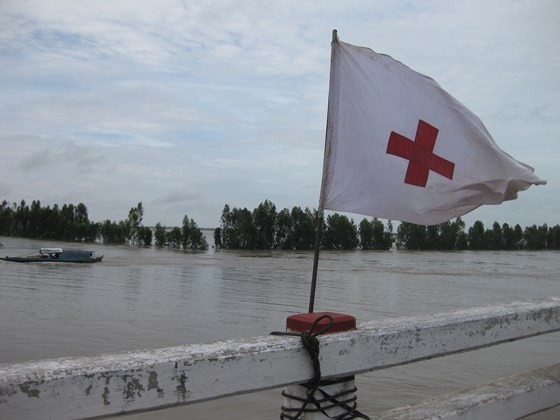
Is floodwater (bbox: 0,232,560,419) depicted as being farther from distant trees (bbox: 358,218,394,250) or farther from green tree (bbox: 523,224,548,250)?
green tree (bbox: 523,224,548,250)

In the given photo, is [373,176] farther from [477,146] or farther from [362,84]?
[477,146]

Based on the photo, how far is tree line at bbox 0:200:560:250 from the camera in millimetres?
70500

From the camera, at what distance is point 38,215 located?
82688 mm

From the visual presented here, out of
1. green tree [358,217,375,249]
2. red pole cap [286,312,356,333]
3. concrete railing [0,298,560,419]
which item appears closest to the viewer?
concrete railing [0,298,560,419]

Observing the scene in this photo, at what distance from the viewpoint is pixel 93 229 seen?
78062 mm

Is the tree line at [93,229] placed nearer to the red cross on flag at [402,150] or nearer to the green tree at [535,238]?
the green tree at [535,238]

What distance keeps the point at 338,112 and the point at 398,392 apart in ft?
16.7

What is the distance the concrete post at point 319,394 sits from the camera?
2262 millimetres

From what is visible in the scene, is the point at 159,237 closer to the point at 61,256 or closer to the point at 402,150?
the point at 61,256

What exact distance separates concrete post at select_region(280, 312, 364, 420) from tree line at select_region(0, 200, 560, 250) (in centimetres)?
6215

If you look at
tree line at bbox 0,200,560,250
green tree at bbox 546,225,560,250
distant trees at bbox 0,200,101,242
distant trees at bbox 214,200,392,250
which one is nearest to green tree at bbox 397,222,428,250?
tree line at bbox 0,200,560,250

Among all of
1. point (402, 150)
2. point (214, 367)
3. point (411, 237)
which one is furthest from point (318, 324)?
point (411, 237)

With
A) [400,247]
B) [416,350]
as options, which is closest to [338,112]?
[416,350]

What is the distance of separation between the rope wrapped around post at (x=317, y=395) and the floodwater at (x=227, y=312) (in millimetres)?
3987
